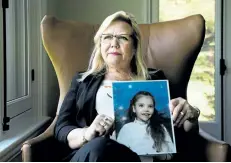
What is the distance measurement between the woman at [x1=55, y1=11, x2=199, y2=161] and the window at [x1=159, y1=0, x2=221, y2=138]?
932 mm

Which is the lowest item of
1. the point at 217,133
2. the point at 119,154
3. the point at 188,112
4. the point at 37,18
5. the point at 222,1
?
the point at 217,133

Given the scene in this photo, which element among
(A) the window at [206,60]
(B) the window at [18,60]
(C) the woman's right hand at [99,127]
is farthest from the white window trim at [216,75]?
(C) the woman's right hand at [99,127]

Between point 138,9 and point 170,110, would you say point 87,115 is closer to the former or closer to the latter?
point 170,110

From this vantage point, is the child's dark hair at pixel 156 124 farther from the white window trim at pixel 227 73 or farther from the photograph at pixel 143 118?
the white window trim at pixel 227 73

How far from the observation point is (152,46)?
1442 millimetres

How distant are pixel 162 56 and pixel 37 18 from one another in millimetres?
827

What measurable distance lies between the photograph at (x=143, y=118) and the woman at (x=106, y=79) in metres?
0.04

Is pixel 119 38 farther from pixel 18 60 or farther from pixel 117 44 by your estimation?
pixel 18 60

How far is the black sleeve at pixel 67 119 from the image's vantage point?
1.12m

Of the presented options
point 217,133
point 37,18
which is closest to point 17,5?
point 37,18

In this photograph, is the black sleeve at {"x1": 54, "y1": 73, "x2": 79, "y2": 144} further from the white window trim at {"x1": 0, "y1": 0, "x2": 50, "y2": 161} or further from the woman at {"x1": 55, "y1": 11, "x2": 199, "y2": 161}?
the white window trim at {"x1": 0, "y1": 0, "x2": 50, "y2": 161}

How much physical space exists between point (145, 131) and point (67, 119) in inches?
11.9

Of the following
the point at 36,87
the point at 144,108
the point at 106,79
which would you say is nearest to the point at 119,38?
the point at 106,79

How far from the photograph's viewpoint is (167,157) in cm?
107
